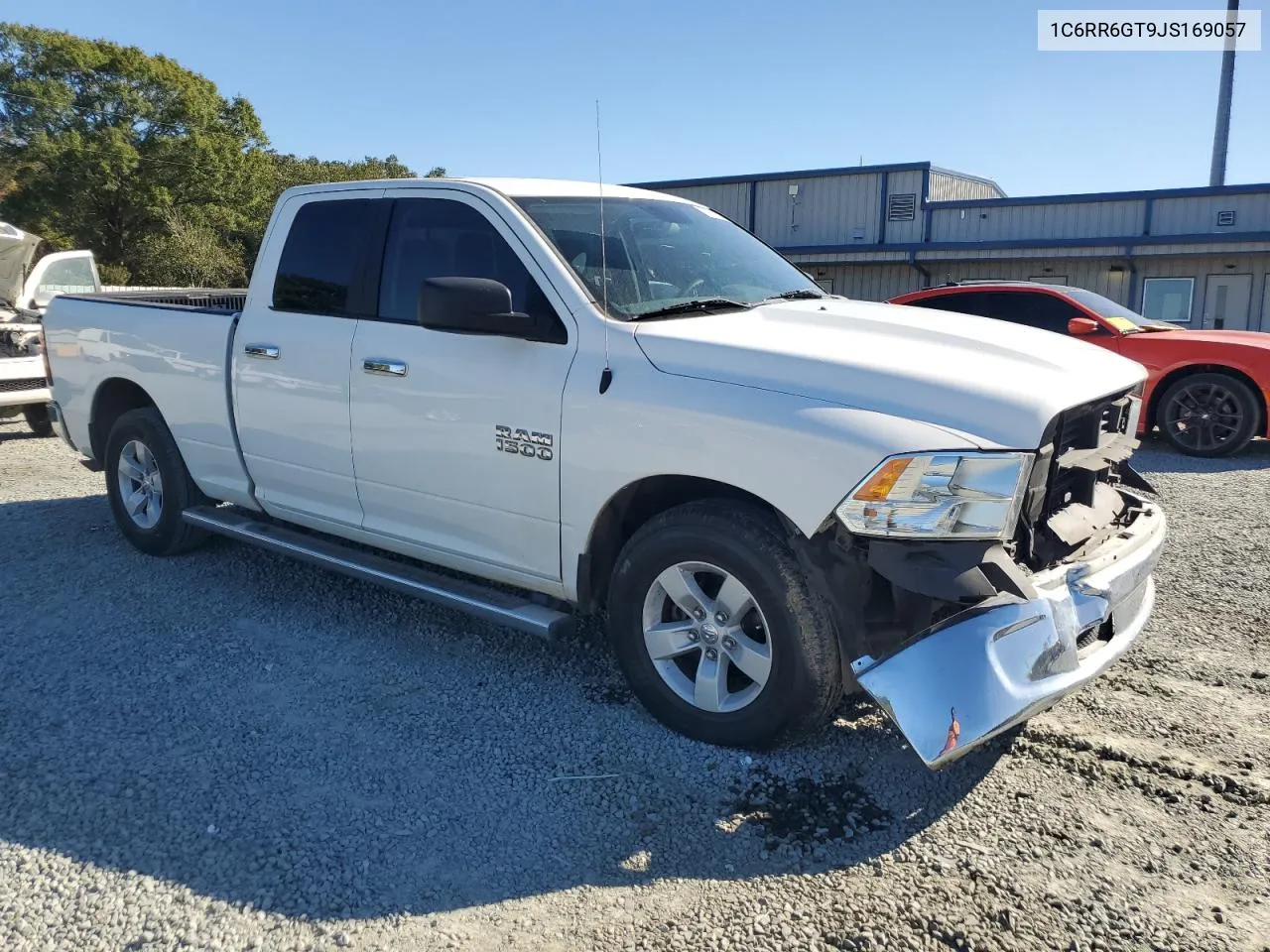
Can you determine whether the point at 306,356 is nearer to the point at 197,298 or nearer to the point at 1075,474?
the point at 197,298

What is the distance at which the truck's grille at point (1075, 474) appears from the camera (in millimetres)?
3221

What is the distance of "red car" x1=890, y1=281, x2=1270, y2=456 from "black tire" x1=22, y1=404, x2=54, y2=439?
9002 mm

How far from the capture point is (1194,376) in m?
9.70

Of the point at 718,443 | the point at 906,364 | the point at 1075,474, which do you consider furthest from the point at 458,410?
the point at 1075,474

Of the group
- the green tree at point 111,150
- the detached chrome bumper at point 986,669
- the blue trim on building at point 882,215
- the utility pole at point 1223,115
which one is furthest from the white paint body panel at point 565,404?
the green tree at point 111,150

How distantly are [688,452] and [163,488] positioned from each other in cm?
374

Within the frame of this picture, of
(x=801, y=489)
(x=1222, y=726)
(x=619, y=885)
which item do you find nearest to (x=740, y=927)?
(x=619, y=885)

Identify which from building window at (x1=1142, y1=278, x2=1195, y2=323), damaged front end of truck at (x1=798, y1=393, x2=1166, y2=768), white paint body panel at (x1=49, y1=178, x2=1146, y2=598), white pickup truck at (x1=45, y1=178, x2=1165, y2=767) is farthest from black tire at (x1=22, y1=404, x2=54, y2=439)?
building window at (x1=1142, y1=278, x2=1195, y2=323)

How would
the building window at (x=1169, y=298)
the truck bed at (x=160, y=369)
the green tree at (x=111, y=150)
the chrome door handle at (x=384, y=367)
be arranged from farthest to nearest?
the green tree at (x=111, y=150) < the building window at (x=1169, y=298) < the truck bed at (x=160, y=369) < the chrome door handle at (x=384, y=367)

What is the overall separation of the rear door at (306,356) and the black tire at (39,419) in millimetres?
6543

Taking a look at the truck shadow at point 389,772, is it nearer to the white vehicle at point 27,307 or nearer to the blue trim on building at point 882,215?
the white vehicle at point 27,307

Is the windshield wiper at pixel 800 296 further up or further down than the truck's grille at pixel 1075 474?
further up

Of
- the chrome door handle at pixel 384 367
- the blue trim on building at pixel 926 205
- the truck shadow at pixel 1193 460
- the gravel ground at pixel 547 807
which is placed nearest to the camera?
the gravel ground at pixel 547 807

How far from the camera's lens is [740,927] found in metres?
2.66
